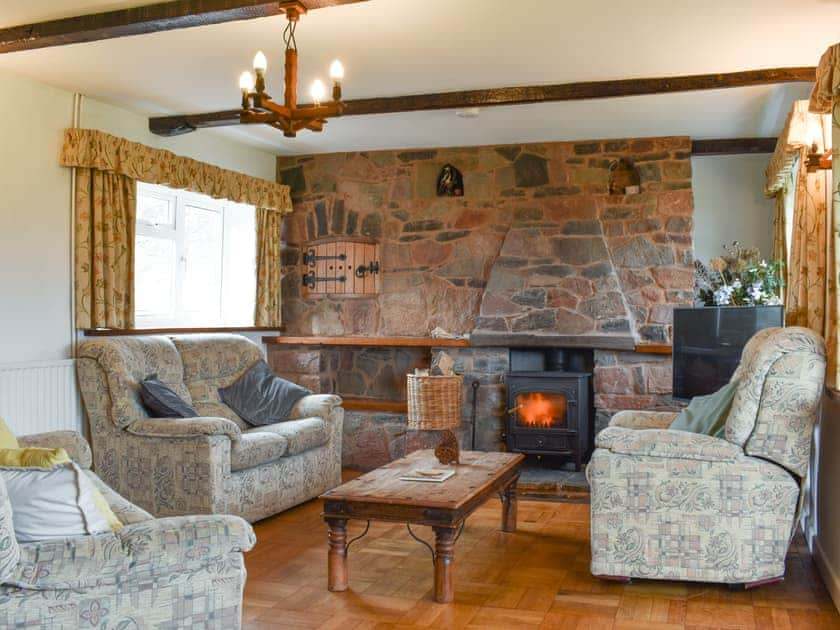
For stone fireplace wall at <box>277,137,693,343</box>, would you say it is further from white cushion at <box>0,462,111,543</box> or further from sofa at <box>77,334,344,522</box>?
white cushion at <box>0,462,111,543</box>

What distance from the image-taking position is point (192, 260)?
6219 millimetres

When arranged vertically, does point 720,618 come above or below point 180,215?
below

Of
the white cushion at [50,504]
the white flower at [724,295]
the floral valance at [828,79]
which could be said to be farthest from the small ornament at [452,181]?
the white cushion at [50,504]

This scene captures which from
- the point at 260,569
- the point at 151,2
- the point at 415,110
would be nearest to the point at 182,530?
the point at 260,569

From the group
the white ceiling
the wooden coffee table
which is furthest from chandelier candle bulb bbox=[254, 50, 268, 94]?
the wooden coffee table

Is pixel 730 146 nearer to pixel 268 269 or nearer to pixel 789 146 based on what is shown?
pixel 789 146

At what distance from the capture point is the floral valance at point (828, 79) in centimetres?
335

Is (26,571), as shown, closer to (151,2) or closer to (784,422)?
(151,2)

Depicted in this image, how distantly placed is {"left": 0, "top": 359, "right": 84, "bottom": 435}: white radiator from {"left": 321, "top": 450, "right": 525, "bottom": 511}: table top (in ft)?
6.51

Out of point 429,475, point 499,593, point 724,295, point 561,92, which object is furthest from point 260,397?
point 724,295

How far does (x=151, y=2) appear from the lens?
3576mm

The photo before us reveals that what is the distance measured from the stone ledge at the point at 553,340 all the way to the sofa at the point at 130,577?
3949mm

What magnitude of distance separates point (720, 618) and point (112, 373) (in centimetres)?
322

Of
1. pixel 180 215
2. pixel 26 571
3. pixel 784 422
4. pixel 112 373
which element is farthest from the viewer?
pixel 180 215
